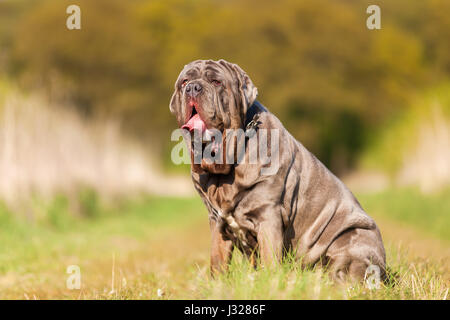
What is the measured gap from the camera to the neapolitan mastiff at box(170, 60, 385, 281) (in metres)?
3.68

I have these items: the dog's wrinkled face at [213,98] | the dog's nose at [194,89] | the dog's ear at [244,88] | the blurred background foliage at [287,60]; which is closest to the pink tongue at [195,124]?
the dog's wrinkled face at [213,98]

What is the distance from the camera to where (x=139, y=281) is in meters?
4.79

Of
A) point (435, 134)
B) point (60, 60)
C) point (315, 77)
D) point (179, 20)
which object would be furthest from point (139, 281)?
point (179, 20)

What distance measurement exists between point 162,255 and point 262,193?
3706 mm

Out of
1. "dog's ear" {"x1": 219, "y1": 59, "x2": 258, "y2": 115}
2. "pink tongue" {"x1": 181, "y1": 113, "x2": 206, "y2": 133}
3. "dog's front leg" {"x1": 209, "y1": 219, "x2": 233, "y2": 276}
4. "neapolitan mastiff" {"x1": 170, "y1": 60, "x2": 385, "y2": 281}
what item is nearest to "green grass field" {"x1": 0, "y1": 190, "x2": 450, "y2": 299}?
"dog's front leg" {"x1": 209, "y1": 219, "x2": 233, "y2": 276}

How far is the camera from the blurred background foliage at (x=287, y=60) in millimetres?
24875

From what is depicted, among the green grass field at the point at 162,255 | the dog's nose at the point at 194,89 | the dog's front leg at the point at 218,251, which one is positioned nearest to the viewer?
the green grass field at the point at 162,255

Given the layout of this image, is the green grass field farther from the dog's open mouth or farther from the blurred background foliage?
the blurred background foliage

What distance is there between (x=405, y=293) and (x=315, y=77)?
26.3 meters

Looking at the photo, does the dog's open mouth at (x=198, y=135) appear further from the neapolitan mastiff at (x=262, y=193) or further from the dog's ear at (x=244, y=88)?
the dog's ear at (x=244, y=88)

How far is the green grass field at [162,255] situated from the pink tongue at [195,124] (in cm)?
96

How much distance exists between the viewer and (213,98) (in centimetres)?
363

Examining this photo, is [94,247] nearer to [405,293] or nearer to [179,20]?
[405,293]

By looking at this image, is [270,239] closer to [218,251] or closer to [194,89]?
[218,251]
